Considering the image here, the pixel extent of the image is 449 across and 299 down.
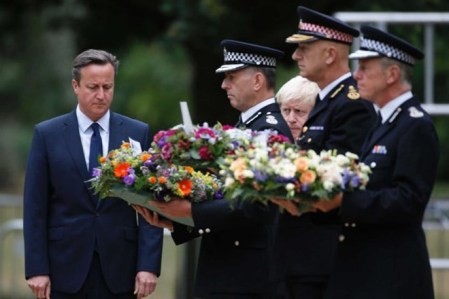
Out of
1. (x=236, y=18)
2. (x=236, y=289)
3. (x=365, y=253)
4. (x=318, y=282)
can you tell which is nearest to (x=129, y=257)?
(x=236, y=289)

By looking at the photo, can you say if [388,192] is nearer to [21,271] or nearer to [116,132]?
[116,132]

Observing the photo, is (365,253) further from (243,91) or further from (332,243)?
(243,91)

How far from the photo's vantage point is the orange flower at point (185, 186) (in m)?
7.05

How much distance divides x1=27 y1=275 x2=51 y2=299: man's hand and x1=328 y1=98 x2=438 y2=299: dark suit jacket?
6.06 ft

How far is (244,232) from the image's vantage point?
24.4 ft

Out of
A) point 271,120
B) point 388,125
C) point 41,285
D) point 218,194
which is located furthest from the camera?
point 41,285

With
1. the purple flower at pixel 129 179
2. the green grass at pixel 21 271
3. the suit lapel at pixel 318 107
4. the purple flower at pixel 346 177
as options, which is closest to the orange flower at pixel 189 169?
the purple flower at pixel 129 179

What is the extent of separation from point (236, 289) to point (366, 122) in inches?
47.3

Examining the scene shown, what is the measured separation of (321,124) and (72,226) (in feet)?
5.46

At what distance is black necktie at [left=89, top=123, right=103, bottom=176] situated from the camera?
25.7 ft

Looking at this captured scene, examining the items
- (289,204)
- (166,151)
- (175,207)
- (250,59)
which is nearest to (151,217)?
(175,207)

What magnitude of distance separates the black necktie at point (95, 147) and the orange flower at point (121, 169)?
646 millimetres

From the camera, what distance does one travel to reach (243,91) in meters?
7.52

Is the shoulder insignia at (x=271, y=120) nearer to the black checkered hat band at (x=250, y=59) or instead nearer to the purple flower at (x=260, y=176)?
the black checkered hat band at (x=250, y=59)
